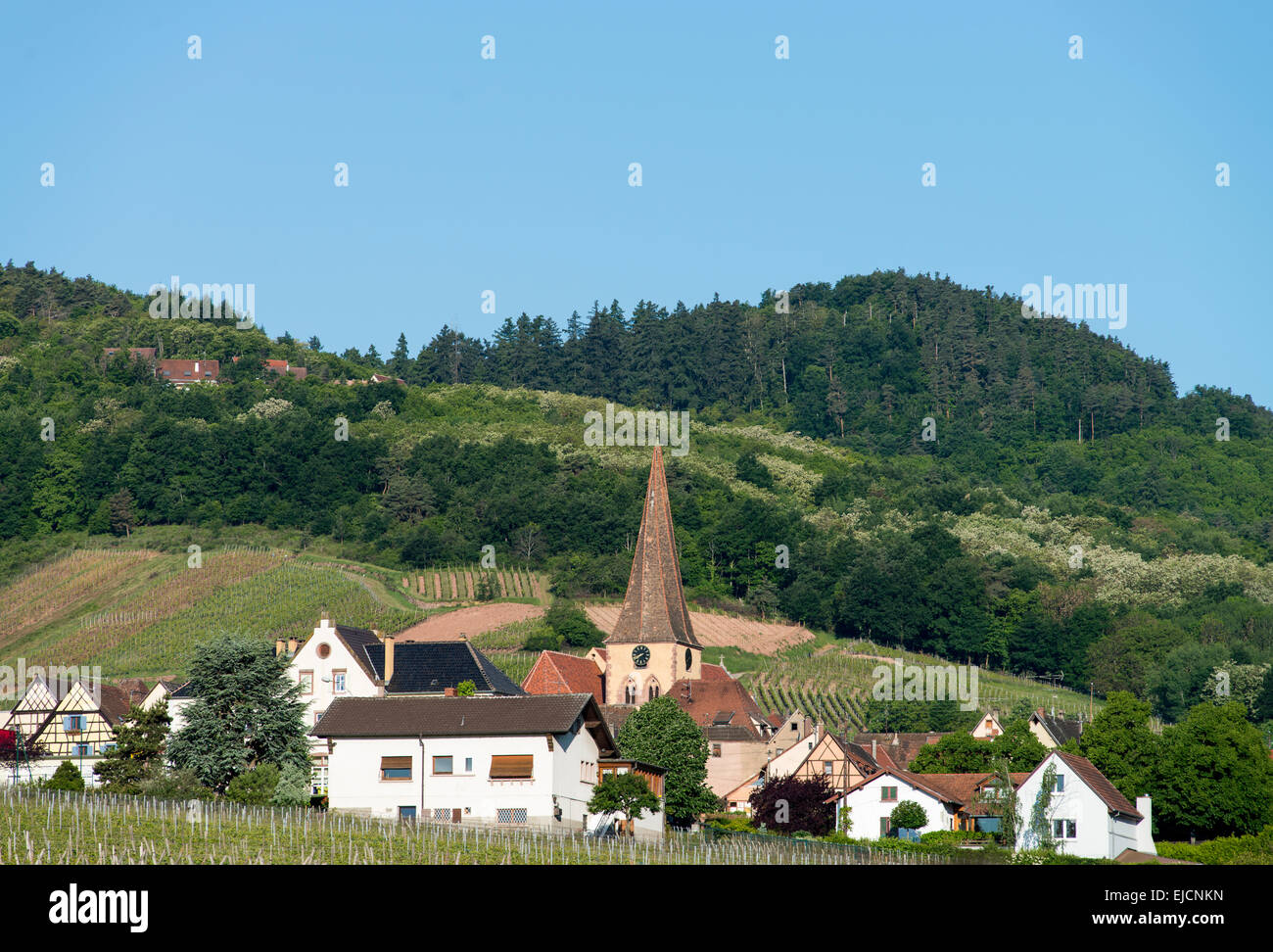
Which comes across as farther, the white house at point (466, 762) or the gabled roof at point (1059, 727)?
the gabled roof at point (1059, 727)

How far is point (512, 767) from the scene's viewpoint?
48.2m

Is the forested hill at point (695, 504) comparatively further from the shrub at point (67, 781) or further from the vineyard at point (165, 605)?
the shrub at point (67, 781)

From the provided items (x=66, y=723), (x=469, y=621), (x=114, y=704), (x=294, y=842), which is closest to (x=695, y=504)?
(x=469, y=621)

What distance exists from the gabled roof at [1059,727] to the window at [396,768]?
41244 millimetres

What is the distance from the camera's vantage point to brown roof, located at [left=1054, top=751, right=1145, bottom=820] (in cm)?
5600

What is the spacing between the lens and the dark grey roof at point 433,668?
62.8 m

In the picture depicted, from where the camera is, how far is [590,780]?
51.2m

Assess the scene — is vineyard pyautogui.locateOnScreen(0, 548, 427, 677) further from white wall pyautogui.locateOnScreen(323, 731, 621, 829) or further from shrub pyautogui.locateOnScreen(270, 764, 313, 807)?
white wall pyautogui.locateOnScreen(323, 731, 621, 829)

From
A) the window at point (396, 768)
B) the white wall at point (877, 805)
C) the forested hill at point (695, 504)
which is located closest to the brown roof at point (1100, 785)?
the white wall at point (877, 805)

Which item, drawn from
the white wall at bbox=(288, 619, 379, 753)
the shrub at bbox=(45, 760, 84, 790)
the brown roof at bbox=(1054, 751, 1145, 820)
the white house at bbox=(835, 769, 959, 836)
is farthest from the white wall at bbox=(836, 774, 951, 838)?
the shrub at bbox=(45, 760, 84, 790)

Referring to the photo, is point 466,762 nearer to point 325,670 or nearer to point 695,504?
point 325,670

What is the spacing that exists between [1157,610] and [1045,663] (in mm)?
13408

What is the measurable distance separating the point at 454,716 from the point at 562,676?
120 ft
